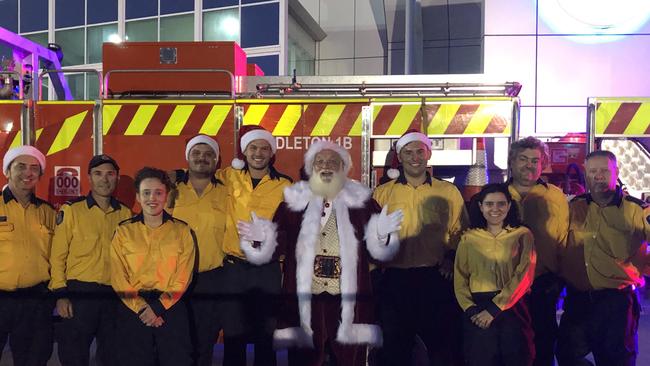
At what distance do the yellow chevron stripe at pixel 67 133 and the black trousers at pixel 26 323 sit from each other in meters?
1.35

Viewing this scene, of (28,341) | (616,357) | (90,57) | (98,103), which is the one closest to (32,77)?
(98,103)

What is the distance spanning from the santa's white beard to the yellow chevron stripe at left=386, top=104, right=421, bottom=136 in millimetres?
975

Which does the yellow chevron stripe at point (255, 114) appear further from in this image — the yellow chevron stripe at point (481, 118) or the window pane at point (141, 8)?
the window pane at point (141, 8)

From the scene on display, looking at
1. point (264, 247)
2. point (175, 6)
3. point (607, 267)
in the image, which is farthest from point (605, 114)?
point (175, 6)

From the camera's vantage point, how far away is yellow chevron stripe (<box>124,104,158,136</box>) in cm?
464

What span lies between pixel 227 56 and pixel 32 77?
249cm

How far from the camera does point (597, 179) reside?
3.80m

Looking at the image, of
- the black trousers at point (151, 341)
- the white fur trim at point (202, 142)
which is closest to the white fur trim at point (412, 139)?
the white fur trim at point (202, 142)

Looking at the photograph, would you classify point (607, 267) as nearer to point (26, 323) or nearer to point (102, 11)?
point (26, 323)

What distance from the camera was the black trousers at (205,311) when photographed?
3916mm

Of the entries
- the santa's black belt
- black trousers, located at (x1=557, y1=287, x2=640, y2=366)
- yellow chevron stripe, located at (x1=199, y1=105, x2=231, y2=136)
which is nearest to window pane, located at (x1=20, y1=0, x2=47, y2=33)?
yellow chevron stripe, located at (x1=199, y1=105, x2=231, y2=136)

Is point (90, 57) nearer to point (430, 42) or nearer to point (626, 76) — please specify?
point (430, 42)

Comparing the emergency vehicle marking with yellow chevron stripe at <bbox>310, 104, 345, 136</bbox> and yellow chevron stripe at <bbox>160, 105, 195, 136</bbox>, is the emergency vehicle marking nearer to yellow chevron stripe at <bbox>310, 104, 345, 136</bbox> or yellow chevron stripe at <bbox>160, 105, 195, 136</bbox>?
yellow chevron stripe at <bbox>310, 104, 345, 136</bbox>

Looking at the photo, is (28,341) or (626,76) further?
(626,76)
